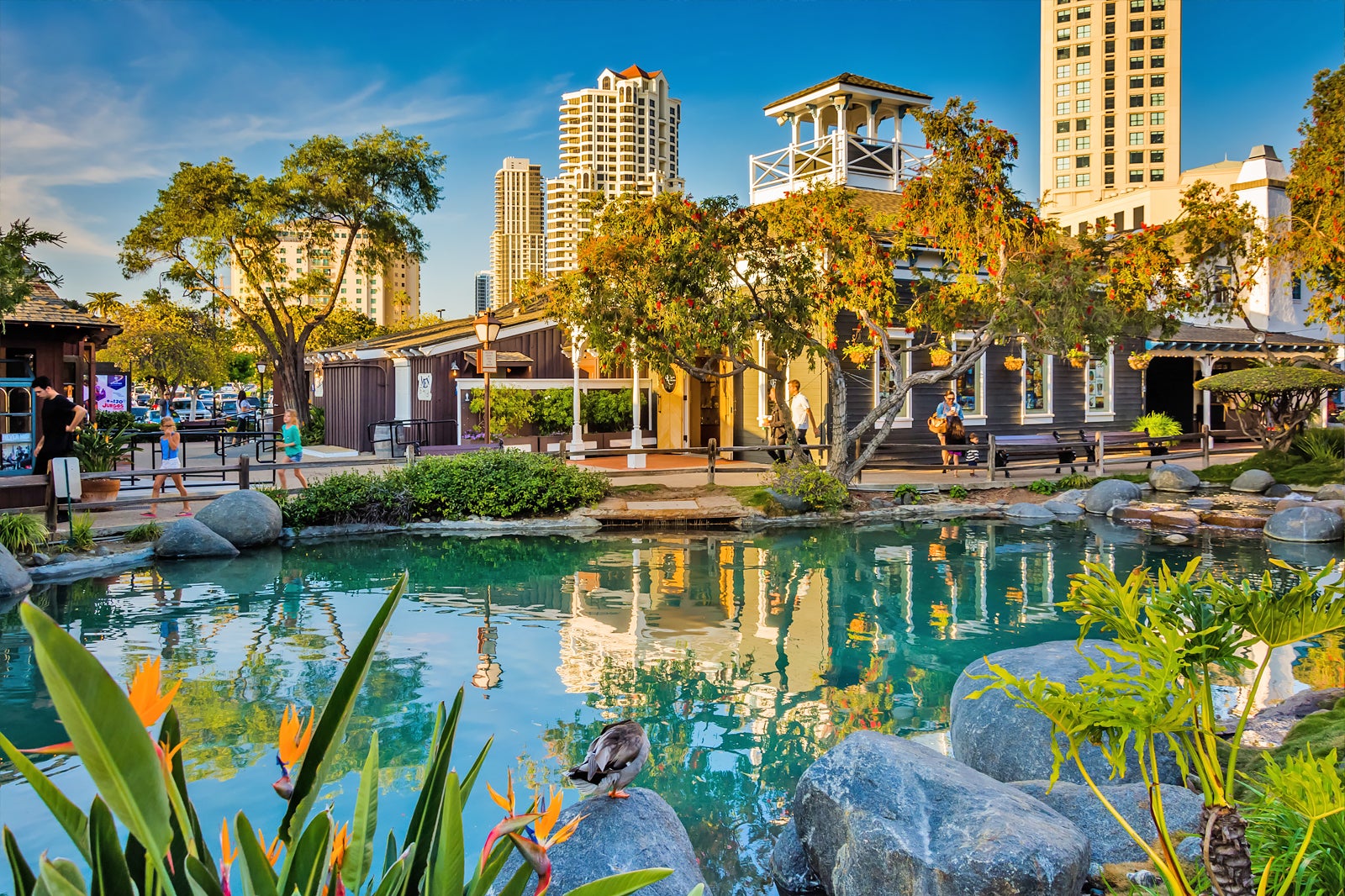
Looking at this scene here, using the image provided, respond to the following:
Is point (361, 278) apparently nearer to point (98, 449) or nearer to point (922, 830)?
point (98, 449)

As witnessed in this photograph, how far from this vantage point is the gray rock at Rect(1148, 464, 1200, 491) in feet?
57.6

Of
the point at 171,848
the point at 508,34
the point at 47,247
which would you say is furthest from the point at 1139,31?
the point at 171,848

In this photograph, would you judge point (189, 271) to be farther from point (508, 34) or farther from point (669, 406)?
point (669, 406)

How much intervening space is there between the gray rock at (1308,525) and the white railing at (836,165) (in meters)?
12.1

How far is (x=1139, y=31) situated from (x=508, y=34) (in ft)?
298

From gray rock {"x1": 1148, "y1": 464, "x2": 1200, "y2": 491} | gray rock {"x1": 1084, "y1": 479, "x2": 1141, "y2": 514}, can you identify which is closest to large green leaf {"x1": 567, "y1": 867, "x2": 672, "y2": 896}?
gray rock {"x1": 1084, "y1": 479, "x2": 1141, "y2": 514}

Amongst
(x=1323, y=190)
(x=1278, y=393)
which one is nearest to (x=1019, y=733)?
(x=1278, y=393)

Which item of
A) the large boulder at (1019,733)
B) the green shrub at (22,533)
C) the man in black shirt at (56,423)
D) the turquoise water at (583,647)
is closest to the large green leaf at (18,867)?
the turquoise water at (583,647)

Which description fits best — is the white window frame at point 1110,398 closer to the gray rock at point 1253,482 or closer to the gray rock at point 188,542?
the gray rock at point 1253,482

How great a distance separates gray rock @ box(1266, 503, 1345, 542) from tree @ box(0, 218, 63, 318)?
15788mm

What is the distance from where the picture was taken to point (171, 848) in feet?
4.95

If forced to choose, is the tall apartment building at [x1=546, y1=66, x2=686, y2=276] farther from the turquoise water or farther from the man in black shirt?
the turquoise water

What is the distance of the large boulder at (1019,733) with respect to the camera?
5156 millimetres

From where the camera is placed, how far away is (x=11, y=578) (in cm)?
1042
